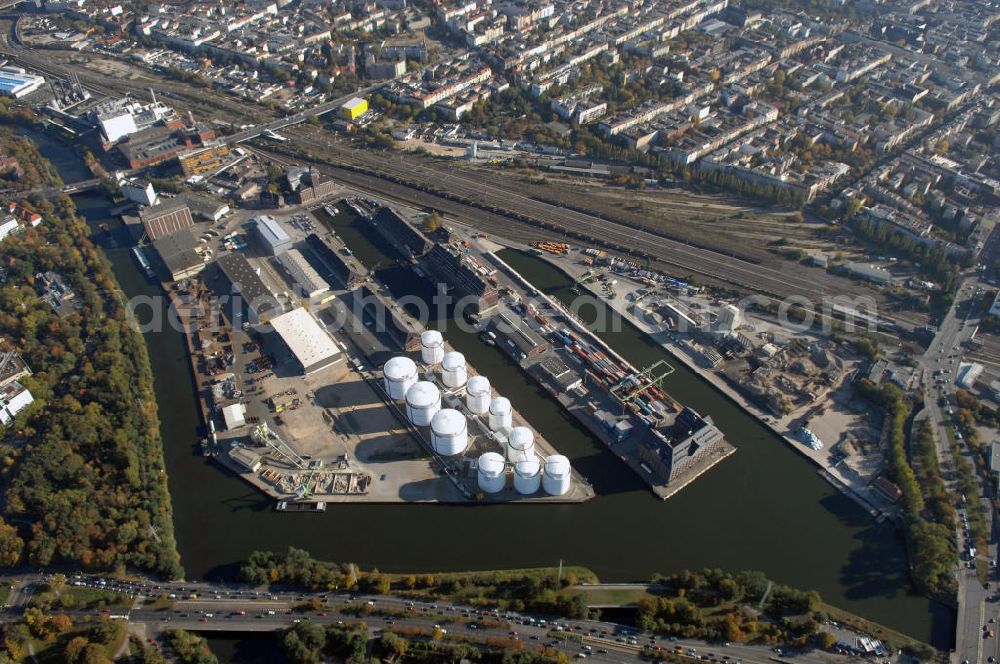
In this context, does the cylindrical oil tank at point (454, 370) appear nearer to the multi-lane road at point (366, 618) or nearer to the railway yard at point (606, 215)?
the multi-lane road at point (366, 618)

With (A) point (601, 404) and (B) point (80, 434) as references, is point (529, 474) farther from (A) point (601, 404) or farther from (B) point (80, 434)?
(B) point (80, 434)

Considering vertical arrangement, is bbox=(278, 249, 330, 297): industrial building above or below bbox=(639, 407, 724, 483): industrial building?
above

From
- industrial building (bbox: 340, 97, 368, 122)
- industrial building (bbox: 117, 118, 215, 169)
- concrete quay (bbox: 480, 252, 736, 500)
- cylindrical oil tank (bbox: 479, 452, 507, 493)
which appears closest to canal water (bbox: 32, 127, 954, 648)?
concrete quay (bbox: 480, 252, 736, 500)

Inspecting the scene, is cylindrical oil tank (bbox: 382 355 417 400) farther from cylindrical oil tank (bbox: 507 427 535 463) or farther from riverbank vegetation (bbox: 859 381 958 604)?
riverbank vegetation (bbox: 859 381 958 604)

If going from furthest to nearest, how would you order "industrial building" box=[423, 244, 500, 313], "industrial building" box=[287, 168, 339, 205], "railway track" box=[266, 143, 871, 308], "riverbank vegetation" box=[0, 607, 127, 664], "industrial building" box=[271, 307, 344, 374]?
"industrial building" box=[287, 168, 339, 205] → "railway track" box=[266, 143, 871, 308] → "industrial building" box=[423, 244, 500, 313] → "industrial building" box=[271, 307, 344, 374] → "riverbank vegetation" box=[0, 607, 127, 664]

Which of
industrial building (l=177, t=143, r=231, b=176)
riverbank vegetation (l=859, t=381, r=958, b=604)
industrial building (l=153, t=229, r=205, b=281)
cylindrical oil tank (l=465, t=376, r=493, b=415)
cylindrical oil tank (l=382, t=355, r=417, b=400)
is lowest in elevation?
riverbank vegetation (l=859, t=381, r=958, b=604)

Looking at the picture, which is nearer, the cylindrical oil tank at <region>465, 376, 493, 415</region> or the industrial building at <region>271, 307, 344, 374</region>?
the cylindrical oil tank at <region>465, 376, 493, 415</region>

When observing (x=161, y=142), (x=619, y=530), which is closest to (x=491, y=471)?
(x=619, y=530)
